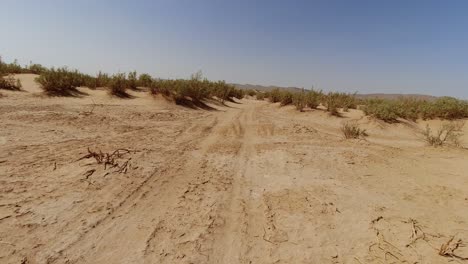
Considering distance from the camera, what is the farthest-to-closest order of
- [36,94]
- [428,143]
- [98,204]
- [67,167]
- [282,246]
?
[36,94] < [428,143] < [67,167] < [98,204] < [282,246]

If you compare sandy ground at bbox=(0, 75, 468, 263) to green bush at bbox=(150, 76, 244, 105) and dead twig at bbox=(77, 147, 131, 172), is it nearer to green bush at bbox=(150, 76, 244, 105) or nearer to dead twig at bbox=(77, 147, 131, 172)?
dead twig at bbox=(77, 147, 131, 172)

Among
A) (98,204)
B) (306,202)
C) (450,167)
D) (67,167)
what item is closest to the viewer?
(98,204)

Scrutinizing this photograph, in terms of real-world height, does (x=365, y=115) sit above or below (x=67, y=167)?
above

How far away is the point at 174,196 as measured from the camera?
404cm

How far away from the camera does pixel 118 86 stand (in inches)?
448

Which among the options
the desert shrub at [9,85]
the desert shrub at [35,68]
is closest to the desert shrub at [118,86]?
the desert shrub at [9,85]

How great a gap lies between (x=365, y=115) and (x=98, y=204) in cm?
1041

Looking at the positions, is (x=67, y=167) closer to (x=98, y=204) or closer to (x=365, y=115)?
(x=98, y=204)

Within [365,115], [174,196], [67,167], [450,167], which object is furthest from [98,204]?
[365,115]

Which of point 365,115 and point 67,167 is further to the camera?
point 365,115

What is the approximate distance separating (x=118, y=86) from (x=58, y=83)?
1889mm

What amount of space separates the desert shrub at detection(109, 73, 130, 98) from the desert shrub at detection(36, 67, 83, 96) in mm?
1107

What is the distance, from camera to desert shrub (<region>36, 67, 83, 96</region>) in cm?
1002

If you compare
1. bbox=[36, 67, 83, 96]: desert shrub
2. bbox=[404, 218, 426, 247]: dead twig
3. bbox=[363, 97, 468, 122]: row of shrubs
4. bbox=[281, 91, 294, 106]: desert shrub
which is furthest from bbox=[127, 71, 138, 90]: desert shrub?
bbox=[404, 218, 426, 247]: dead twig
